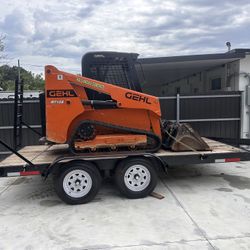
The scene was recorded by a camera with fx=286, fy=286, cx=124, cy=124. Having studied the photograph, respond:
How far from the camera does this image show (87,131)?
17.8 ft

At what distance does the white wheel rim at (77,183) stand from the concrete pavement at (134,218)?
0.25 m

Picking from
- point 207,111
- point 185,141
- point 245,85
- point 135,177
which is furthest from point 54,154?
point 245,85

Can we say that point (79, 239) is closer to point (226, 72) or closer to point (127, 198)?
point (127, 198)

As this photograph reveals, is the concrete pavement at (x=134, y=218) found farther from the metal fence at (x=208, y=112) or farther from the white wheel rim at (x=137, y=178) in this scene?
the metal fence at (x=208, y=112)

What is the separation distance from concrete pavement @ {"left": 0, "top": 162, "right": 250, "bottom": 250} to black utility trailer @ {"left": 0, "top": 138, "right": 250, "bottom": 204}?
0.82 feet

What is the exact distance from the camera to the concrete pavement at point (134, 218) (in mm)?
3828

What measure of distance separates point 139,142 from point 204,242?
238 centimetres

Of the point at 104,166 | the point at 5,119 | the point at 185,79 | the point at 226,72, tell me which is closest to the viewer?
the point at 104,166

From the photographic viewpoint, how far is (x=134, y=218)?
14.9ft

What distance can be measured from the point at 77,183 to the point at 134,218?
1.28 metres

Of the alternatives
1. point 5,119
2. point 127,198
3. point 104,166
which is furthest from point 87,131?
point 5,119

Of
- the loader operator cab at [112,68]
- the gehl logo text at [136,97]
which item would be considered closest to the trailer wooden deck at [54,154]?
the gehl logo text at [136,97]

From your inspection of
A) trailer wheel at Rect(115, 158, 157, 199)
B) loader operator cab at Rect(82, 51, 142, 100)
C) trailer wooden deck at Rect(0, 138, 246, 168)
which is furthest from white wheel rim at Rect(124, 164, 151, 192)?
loader operator cab at Rect(82, 51, 142, 100)

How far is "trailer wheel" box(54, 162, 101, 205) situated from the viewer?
16.9 feet
